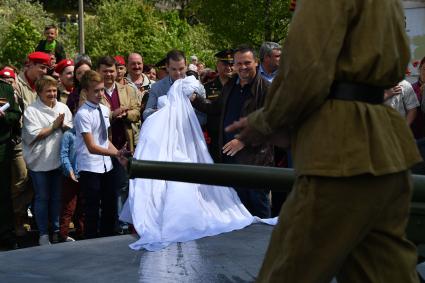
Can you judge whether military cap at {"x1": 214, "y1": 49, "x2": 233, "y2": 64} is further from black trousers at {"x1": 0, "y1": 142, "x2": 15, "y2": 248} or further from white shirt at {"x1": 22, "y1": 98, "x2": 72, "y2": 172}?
black trousers at {"x1": 0, "y1": 142, "x2": 15, "y2": 248}

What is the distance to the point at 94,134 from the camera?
8.22 meters

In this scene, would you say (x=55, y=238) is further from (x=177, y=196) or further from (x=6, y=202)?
(x=177, y=196)

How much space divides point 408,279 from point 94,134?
A: 16.5 feet

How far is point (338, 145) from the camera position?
339 centimetres

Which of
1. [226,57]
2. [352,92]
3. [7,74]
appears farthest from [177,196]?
[352,92]

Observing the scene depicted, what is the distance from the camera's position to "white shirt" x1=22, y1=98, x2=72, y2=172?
838cm

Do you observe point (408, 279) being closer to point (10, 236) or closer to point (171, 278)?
point (171, 278)

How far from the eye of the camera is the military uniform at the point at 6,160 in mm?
8391

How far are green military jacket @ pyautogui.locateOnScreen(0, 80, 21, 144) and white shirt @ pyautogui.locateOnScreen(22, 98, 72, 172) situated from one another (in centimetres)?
10

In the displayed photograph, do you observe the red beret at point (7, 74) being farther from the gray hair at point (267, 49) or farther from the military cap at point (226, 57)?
the gray hair at point (267, 49)

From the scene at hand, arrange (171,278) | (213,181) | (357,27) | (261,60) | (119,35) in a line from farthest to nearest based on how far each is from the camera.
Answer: (119,35) → (261,60) → (171,278) → (213,181) → (357,27)

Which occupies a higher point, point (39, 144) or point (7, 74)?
point (7, 74)

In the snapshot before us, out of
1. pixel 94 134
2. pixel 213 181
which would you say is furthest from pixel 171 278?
pixel 94 134

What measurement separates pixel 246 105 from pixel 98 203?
1534mm
